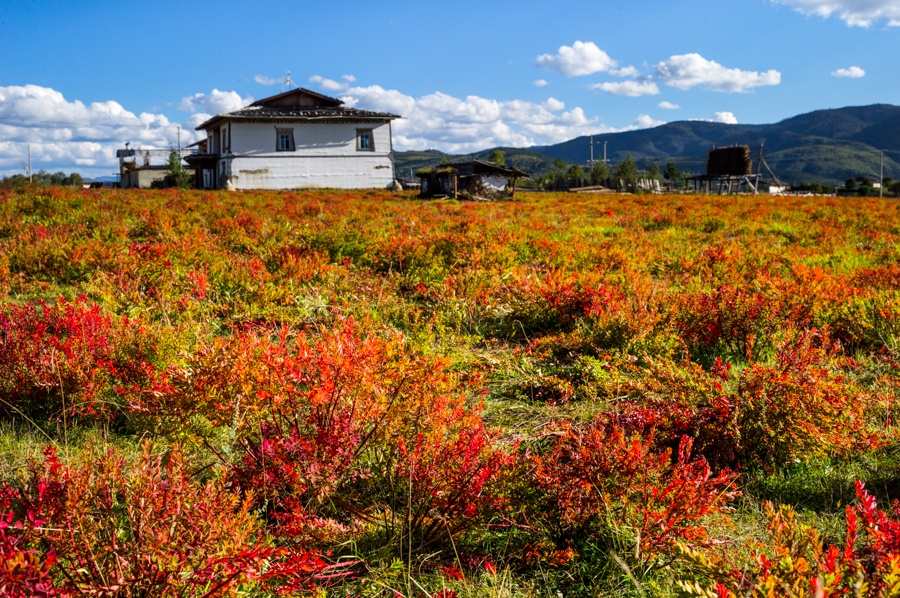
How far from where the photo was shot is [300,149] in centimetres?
4262

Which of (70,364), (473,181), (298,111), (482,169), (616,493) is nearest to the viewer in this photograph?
(616,493)

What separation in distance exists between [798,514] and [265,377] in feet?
8.05

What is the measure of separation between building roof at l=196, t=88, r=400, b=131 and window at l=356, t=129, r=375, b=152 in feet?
3.39

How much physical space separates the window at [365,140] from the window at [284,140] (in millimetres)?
4464

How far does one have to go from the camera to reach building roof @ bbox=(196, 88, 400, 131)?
41.1 metres

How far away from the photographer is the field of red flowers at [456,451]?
207cm

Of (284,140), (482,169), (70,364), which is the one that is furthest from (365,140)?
(70,364)

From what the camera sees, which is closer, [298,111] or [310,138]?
[310,138]

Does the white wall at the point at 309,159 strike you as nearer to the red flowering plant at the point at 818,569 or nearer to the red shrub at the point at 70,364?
the red shrub at the point at 70,364

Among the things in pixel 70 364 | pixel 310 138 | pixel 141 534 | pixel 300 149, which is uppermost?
pixel 310 138

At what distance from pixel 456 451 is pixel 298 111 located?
44.7m

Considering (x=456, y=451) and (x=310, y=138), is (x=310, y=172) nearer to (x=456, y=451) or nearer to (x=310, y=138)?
(x=310, y=138)

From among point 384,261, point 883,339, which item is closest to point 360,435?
point 883,339

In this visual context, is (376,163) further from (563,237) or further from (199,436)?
(199,436)
